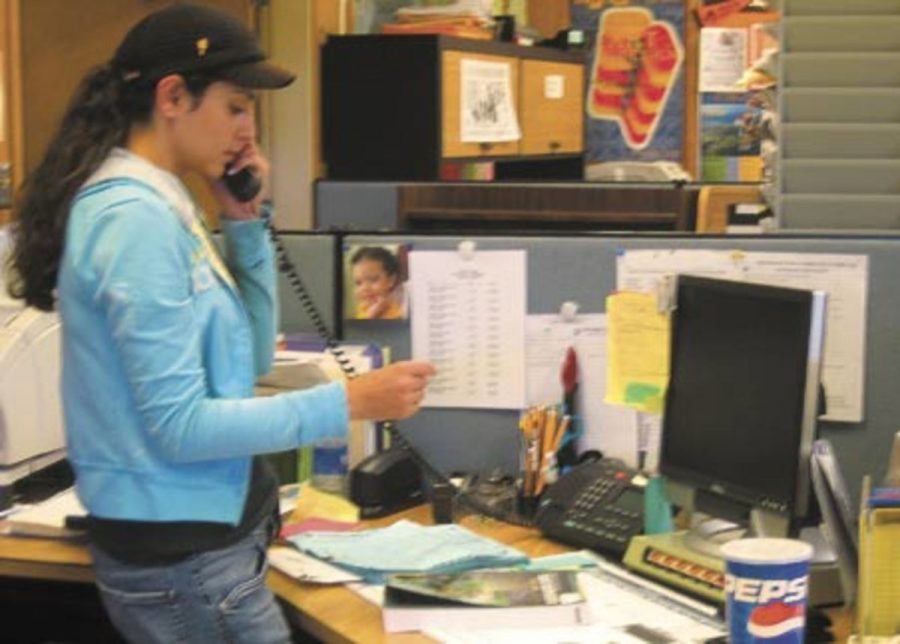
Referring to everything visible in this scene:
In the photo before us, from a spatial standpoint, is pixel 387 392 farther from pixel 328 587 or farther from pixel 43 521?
pixel 43 521

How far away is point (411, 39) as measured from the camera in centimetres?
423

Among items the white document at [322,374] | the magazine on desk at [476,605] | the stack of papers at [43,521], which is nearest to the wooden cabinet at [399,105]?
the white document at [322,374]

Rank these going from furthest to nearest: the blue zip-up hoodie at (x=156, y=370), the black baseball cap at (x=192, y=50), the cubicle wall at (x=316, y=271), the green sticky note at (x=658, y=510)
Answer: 1. the cubicle wall at (x=316, y=271)
2. the green sticky note at (x=658, y=510)
3. the black baseball cap at (x=192, y=50)
4. the blue zip-up hoodie at (x=156, y=370)

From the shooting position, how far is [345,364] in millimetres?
2434

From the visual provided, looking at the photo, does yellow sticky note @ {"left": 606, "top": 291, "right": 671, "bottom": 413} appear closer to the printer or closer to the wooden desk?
the wooden desk

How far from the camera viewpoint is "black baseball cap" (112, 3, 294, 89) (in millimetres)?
1765

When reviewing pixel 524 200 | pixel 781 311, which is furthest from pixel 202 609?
pixel 524 200

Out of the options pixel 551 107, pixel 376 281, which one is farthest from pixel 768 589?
pixel 551 107

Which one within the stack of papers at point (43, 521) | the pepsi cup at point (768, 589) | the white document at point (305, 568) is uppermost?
the pepsi cup at point (768, 589)

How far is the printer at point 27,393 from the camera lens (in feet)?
7.56

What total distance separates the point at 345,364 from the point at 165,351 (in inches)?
31.5

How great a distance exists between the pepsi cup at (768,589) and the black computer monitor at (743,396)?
0.41 meters

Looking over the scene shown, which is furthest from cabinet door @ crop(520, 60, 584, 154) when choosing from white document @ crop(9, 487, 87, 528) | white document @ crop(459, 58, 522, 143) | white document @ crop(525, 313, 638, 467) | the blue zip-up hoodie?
the blue zip-up hoodie

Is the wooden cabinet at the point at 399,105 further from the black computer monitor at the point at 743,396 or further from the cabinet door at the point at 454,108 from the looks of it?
the black computer monitor at the point at 743,396
